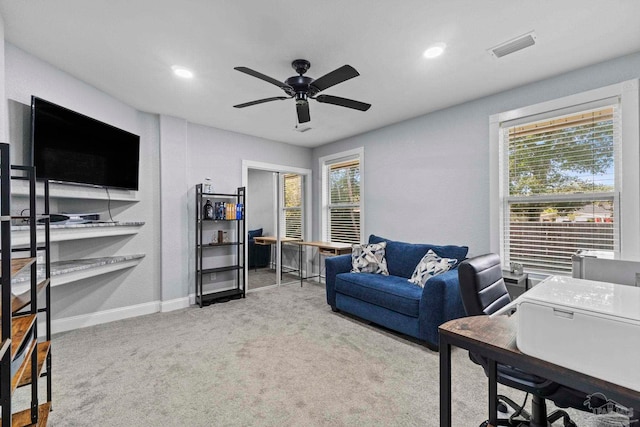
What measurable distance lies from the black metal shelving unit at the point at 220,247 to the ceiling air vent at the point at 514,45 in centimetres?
348

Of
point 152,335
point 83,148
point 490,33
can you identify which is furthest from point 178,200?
point 490,33

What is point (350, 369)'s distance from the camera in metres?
2.37

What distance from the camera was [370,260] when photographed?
3760 mm

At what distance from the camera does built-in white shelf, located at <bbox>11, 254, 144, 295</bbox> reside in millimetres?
2143

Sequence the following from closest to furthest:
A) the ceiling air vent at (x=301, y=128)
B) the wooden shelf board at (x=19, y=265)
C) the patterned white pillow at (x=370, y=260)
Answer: the wooden shelf board at (x=19, y=265)
the patterned white pillow at (x=370, y=260)
the ceiling air vent at (x=301, y=128)

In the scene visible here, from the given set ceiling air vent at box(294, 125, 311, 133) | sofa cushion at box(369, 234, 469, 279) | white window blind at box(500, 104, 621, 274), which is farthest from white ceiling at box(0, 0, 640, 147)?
sofa cushion at box(369, 234, 469, 279)

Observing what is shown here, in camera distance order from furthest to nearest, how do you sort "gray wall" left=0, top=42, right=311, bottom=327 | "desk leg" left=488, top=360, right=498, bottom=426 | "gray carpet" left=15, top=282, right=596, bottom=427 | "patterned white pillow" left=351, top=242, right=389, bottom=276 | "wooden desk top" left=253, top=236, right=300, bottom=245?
"wooden desk top" left=253, top=236, right=300, bottom=245
"patterned white pillow" left=351, top=242, right=389, bottom=276
"gray wall" left=0, top=42, right=311, bottom=327
"gray carpet" left=15, top=282, right=596, bottom=427
"desk leg" left=488, top=360, right=498, bottom=426

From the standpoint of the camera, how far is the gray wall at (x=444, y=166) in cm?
281

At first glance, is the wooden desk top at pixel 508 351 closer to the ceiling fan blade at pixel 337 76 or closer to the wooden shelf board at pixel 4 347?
the wooden shelf board at pixel 4 347

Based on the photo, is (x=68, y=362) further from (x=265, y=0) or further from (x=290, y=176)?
(x=290, y=176)

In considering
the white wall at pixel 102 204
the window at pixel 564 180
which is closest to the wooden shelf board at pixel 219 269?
the white wall at pixel 102 204

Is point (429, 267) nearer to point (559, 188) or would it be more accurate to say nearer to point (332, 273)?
point (332, 273)

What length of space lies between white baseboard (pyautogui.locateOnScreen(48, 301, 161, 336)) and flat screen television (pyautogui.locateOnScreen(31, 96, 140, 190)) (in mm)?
1482

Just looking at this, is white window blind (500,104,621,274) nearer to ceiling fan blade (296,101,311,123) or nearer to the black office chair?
the black office chair
